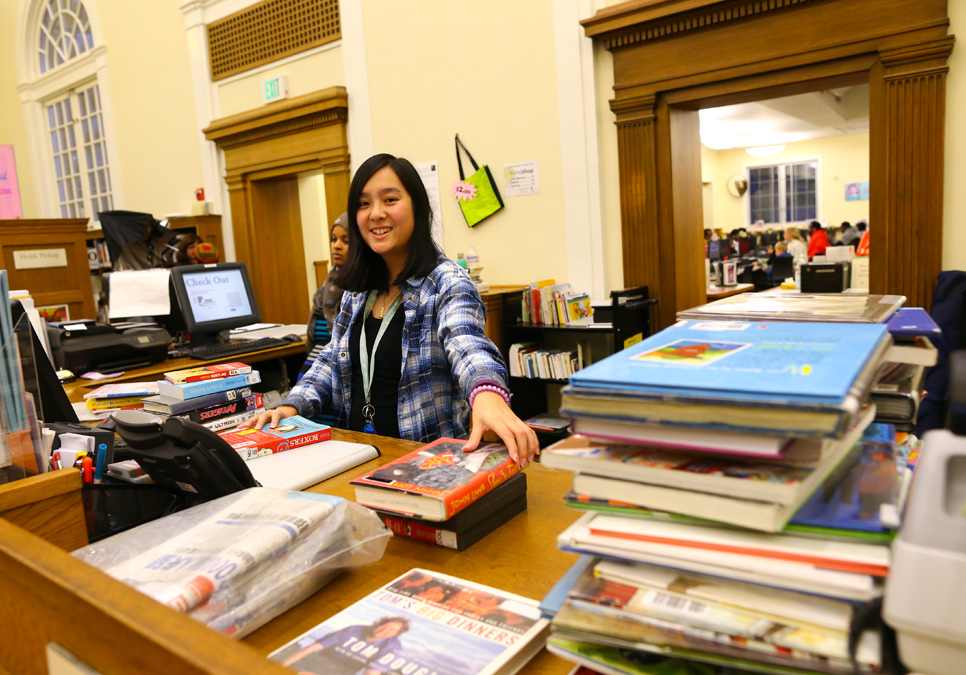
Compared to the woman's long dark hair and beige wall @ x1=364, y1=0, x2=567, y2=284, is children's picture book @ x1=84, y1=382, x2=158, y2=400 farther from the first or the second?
beige wall @ x1=364, y1=0, x2=567, y2=284

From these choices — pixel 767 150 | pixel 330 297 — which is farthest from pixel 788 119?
pixel 330 297

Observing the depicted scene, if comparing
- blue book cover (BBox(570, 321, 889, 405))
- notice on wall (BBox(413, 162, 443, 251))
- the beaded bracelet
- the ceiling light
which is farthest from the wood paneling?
the ceiling light

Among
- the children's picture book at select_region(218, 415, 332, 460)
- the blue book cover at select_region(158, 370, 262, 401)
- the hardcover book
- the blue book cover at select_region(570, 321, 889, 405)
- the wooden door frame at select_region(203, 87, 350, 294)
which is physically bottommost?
the children's picture book at select_region(218, 415, 332, 460)

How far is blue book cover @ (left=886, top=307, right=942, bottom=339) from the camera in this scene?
0.86 meters

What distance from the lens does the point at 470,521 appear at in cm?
103

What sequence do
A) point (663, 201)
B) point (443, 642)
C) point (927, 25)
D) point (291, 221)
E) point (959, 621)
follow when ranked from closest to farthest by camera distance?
point (959, 621)
point (443, 642)
point (927, 25)
point (663, 201)
point (291, 221)

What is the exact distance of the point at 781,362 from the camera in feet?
2.06

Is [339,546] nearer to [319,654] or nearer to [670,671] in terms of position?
[319,654]

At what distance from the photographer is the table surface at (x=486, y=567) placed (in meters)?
0.83

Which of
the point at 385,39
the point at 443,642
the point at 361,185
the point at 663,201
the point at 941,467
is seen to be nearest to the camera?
the point at 941,467

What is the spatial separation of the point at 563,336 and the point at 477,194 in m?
1.09

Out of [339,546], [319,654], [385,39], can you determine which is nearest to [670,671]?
[319,654]

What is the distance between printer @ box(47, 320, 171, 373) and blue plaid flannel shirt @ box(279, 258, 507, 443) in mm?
1554

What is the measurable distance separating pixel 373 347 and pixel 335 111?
11.3 feet
